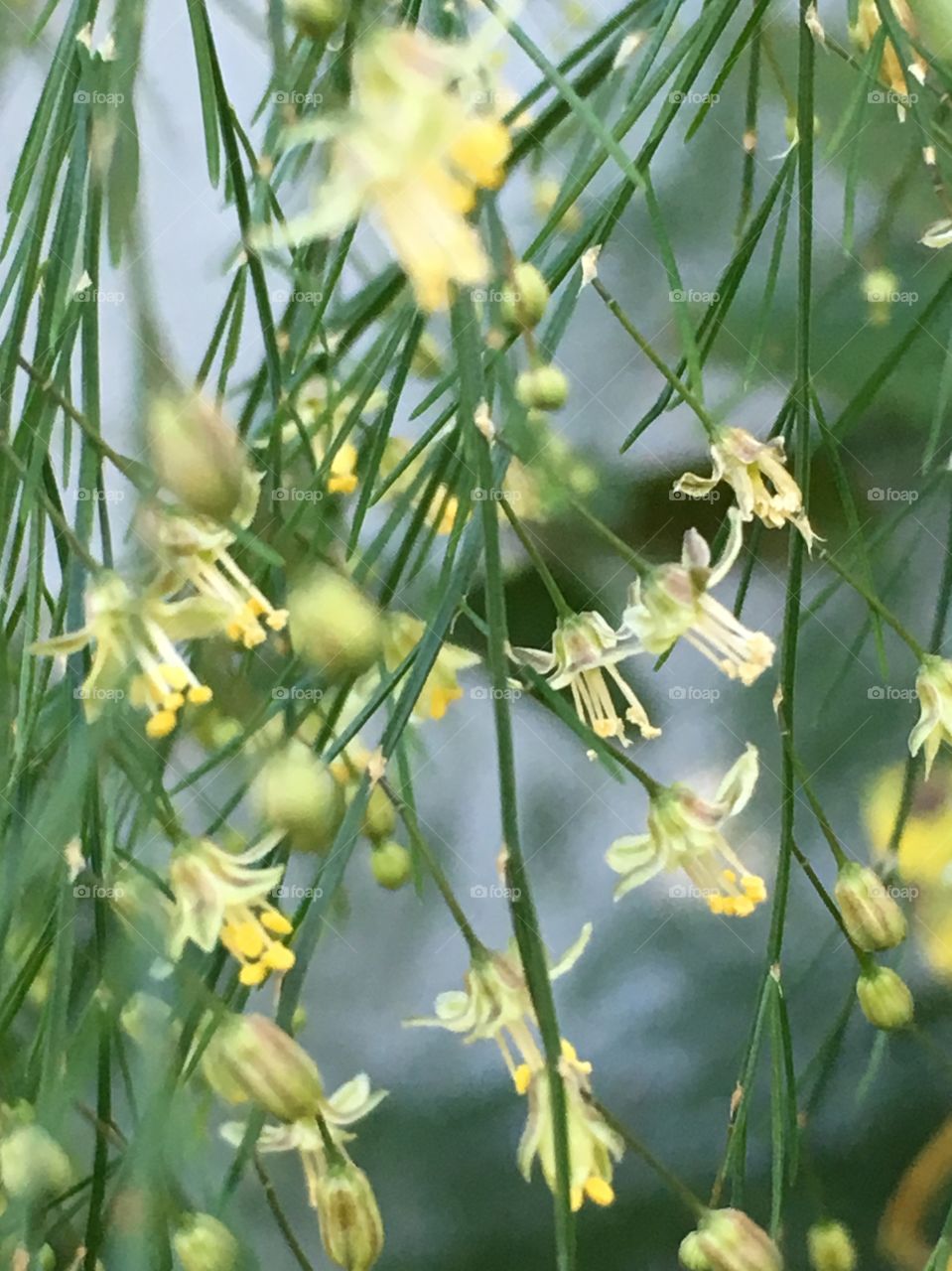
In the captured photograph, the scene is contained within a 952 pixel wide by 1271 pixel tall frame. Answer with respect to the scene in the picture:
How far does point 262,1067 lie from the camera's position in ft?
0.91

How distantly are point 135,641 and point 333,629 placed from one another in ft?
0.17

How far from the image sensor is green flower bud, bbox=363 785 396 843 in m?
0.38

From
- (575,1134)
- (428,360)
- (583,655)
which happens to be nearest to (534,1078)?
(575,1134)

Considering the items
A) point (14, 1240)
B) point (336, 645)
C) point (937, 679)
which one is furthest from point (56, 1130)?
point (937, 679)

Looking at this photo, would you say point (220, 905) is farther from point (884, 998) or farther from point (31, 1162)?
point (884, 998)

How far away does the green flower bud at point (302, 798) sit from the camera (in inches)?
12.0

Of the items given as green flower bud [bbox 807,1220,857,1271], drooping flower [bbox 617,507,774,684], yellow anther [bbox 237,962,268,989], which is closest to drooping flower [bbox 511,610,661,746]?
drooping flower [bbox 617,507,774,684]

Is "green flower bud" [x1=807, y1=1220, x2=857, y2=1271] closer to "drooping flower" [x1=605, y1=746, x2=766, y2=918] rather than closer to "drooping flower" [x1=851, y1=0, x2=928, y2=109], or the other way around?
"drooping flower" [x1=605, y1=746, x2=766, y2=918]

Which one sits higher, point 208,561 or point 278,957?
point 208,561

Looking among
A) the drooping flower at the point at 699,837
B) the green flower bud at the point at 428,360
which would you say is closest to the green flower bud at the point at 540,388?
the green flower bud at the point at 428,360

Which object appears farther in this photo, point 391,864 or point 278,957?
point 391,864

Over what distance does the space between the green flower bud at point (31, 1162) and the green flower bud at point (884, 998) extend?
0.82 ft

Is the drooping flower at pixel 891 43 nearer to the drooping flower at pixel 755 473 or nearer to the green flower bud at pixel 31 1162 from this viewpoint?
the drooping flower at pixel 755 473

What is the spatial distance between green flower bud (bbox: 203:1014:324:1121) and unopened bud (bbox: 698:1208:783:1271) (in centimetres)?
13
